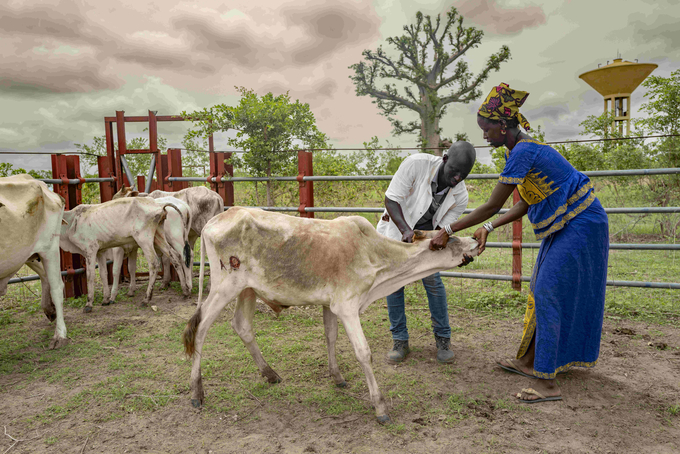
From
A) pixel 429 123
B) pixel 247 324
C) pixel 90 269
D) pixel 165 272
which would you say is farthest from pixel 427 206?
pixel 429 123

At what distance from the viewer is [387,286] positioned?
3.37 meters

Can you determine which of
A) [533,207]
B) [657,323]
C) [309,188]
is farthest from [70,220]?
[657,323]

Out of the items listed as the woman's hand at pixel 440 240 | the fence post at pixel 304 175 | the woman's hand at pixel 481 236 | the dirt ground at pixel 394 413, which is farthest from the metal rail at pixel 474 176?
the dirt ground at pixel 394 413

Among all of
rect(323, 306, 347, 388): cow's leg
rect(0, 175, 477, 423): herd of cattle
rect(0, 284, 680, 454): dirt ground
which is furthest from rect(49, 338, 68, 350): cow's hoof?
rect(323, 306, 347, 388): cow's leg

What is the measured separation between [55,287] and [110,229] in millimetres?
1474

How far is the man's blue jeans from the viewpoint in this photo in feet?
13.2

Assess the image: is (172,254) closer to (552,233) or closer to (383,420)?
(383,420)

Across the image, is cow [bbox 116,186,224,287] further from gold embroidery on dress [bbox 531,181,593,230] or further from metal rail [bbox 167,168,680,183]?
gold embroidery on dress [bbox 531,181,593,230]

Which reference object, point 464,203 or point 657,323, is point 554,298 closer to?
point 464,203

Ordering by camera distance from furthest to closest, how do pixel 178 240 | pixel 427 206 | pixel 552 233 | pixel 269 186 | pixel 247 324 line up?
1. pixel 269 186
2. pixel 178 240
3. pixel 427 206
4. pixel 247 324
5. pixel 552 233

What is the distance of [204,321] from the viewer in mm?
3242

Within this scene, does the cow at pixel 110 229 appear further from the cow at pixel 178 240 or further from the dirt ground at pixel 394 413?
the dirt ground at pixel 394 413

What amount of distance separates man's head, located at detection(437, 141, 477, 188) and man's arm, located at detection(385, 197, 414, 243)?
48 centimetres

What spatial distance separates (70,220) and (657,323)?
24.0 feet
